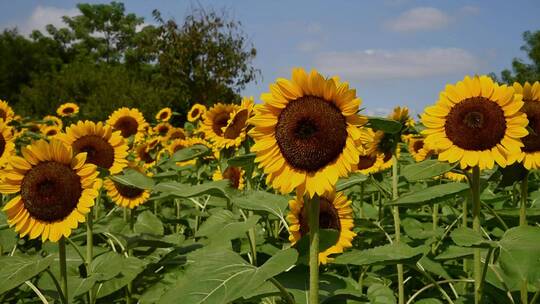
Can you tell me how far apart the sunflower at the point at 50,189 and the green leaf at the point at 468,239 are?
4.75 ft

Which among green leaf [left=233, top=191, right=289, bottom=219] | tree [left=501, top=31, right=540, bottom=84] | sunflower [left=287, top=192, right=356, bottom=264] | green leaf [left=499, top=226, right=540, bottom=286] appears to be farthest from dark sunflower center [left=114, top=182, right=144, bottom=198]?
tree [left=501, top=31, right=540, bottom=84]

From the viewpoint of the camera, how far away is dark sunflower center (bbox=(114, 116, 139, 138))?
19.2ft

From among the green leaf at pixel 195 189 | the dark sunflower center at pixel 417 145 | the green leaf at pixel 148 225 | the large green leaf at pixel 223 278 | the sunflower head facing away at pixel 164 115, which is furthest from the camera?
the sunflower head facing away at pixel 164 115

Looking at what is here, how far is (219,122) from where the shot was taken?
429 cm

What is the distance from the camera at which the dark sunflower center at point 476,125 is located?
2328 mm

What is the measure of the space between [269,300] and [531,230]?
105cm

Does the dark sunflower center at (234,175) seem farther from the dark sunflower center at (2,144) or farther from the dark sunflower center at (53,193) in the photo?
the dark sunflower center at (53,193)

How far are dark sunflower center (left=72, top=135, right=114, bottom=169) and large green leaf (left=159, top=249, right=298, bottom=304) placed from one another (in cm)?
161

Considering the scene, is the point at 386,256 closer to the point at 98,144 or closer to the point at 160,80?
the point at 98,144

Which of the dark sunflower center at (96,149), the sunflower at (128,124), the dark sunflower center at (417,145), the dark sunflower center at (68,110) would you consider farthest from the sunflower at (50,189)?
the dark sunflower center at (68,110)

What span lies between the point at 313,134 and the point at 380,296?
745mm

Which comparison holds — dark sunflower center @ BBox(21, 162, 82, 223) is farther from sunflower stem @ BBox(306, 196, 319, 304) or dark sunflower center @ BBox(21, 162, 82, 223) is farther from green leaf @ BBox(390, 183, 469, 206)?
green leaf @ BBox(390, 183, 469, 206)

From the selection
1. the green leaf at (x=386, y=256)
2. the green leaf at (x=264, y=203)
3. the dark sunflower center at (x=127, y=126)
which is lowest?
the green leaf at (x=386, y=256)

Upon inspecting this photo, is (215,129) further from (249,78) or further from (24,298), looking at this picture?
(249,78)
